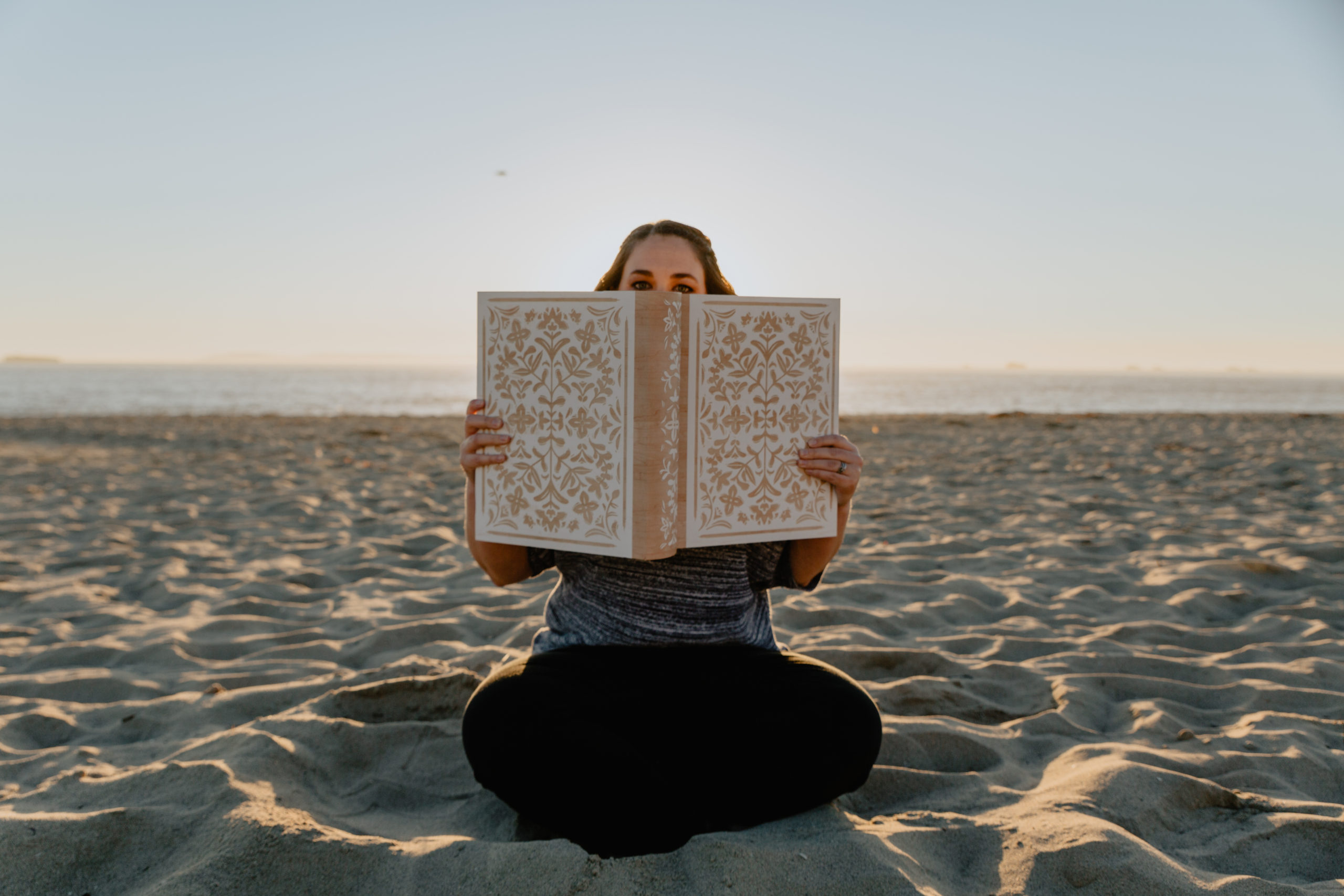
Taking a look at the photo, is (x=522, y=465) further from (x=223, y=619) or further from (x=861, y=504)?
(x=861, y=504)

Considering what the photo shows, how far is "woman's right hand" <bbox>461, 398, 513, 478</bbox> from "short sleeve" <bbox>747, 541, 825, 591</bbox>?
72 cm

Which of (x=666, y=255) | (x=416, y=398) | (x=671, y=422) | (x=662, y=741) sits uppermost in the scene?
(x=666, y=255)

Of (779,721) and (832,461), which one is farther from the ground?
(832,461)

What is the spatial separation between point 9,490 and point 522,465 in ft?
21.3

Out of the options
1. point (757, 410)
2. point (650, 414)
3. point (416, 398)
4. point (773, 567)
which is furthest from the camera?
point (416, 398)

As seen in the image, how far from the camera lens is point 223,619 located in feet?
9.93

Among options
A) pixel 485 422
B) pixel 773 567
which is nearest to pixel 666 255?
pixel 485 422

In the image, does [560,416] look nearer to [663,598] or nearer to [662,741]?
[663,598]

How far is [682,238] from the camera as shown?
190 centimetres

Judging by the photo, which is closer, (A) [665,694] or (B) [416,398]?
(A) [665,694]

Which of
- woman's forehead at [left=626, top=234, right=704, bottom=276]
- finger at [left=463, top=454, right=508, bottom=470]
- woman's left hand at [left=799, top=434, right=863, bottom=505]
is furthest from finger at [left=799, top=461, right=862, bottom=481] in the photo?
finger at [left=463, top=454, right=508, bottom=470]

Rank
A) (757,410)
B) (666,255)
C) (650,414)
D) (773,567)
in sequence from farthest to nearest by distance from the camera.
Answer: (773,567) < (666,255) < (757,410) < (650,414)

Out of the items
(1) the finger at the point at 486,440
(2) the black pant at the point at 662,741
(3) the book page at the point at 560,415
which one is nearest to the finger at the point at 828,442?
(3) the book page at the point at 560,415

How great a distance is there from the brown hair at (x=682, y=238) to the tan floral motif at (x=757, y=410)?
315 millimetres
